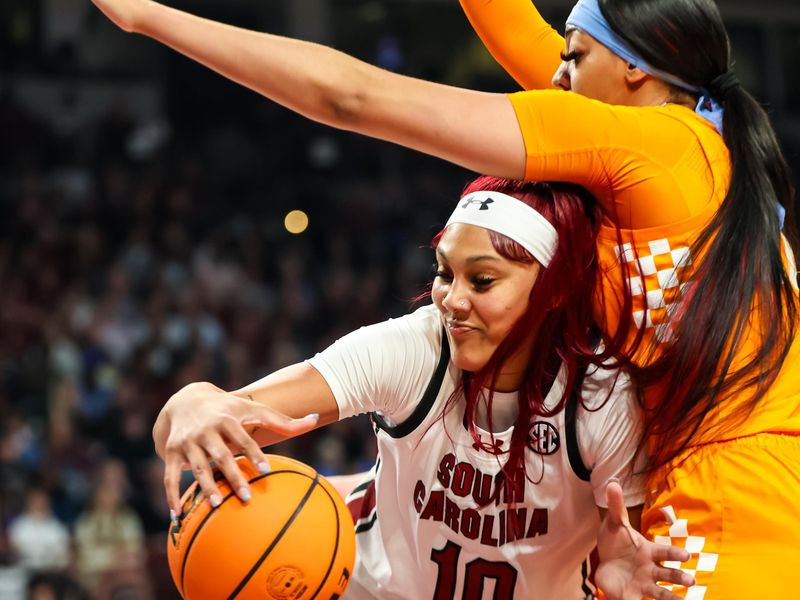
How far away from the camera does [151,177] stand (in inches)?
381

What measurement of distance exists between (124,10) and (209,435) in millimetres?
869

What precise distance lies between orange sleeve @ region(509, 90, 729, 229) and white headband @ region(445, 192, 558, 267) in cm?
17

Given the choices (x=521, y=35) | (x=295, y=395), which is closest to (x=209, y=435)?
(x=295, y=395)

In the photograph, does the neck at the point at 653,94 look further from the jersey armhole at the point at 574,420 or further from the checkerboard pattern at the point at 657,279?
the jersey armhole at the point at 574,420

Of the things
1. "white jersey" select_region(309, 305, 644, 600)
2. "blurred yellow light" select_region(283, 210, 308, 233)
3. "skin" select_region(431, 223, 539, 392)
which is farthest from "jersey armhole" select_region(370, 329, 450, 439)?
"blurred yellow light" select_region(283, 210, 308, 233)

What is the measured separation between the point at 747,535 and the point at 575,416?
0.51 metres

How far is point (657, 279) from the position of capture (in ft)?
7.86

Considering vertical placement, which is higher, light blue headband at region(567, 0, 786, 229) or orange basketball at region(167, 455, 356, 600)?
light blue headband at region(567, 0, 786, 229)

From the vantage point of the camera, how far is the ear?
253 centimetres

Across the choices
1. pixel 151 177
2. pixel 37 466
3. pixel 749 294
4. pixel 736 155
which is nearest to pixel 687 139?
pixel 736 155

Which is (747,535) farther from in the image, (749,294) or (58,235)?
(58,235)

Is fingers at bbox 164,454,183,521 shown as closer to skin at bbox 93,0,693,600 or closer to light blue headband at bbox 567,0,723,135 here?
skin at bbox 93,0,693,600

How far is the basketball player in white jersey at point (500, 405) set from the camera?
2.55 metres

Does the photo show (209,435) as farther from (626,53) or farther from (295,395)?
(626,53)
